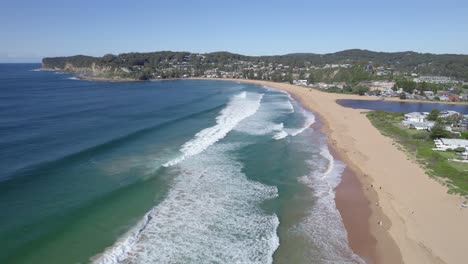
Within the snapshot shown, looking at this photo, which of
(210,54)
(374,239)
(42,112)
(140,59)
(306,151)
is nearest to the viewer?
(374,239)

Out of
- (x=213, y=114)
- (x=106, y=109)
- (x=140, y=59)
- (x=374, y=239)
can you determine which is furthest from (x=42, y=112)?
(x=140, y=59)

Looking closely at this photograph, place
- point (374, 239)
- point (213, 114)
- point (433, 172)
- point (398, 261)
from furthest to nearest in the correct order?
point (213, 114) → point (433, 172) → point (374, 239) → point (398, 261)

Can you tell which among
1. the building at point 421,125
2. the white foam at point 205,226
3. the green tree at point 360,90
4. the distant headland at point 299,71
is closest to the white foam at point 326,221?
the white foam at point 205,226

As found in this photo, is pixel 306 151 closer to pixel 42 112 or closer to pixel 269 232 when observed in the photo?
pixel 269 232

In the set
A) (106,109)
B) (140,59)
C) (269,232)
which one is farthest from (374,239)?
(140,59)

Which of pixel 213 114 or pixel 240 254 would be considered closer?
pixel 240 254

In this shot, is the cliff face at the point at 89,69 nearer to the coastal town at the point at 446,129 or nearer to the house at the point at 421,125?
the coastal town at the point at 446,129

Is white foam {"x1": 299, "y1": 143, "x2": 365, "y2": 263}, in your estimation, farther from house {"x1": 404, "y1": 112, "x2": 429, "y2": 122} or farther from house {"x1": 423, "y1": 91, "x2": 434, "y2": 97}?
house {"x1": 423, "y1": 91, "x2": 434, "y2": 97}
